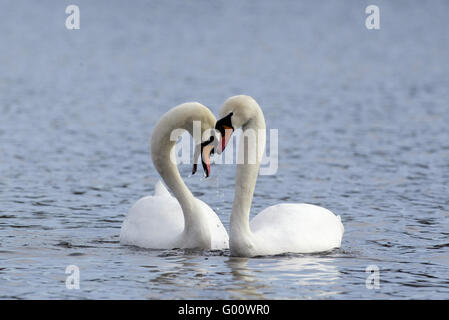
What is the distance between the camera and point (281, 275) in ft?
38.8

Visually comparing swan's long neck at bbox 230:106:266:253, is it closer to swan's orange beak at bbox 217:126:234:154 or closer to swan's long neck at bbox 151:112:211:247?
swan's orange beak at bbox 217:126:234:154

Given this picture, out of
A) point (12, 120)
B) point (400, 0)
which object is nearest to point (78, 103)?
point (12, 120)

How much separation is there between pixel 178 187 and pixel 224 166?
Answer: 764cm

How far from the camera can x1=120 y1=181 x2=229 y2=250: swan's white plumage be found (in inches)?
524

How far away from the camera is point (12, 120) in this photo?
2502cm

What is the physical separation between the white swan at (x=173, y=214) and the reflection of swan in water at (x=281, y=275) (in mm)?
692

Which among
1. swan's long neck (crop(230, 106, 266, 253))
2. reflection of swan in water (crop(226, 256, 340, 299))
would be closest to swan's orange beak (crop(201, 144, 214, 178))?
swan's long neck (crop(230, 106, 266, 253))

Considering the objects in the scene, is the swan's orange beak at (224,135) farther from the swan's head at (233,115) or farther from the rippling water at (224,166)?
the rippling water at (224,166)

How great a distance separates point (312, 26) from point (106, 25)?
31.6 feet

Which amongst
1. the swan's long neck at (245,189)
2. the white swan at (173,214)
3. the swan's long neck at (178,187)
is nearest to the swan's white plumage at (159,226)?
the white swan at (173,214)

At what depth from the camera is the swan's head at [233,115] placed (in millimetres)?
12367
